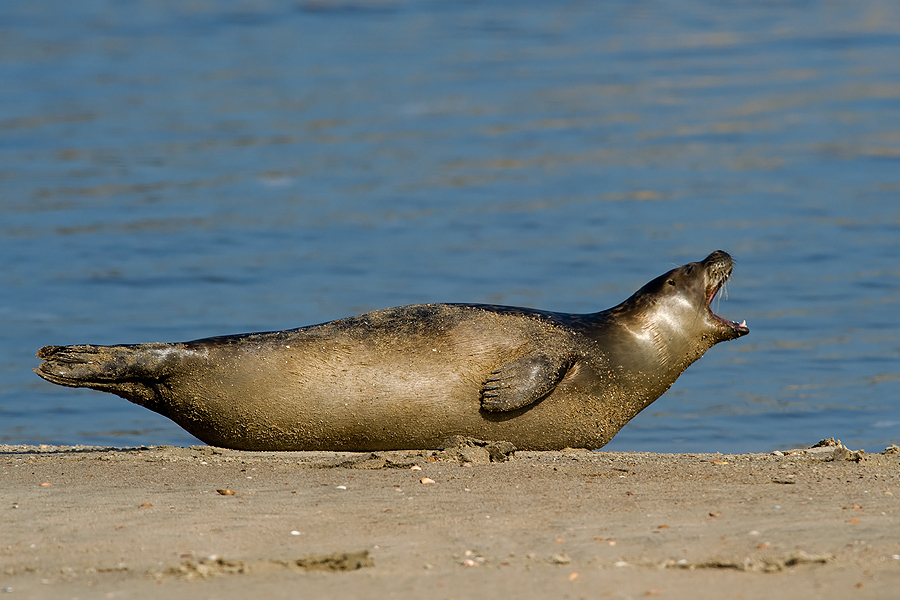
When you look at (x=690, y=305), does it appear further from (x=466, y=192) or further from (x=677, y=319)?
(x=466, y=192)

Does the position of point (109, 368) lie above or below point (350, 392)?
above

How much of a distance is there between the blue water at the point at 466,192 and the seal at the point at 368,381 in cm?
131

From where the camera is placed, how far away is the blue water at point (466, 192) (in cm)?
919

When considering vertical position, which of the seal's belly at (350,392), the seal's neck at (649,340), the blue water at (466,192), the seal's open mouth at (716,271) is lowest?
the seal's belly at (350,392)

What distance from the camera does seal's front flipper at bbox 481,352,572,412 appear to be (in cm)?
648

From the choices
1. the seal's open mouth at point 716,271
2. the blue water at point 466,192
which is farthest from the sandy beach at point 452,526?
the blue water at point 466,192

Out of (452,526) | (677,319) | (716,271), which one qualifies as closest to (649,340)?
(677,319)

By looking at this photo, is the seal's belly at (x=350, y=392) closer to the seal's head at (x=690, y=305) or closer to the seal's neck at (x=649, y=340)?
the seal's neck at (x=649, y=340)

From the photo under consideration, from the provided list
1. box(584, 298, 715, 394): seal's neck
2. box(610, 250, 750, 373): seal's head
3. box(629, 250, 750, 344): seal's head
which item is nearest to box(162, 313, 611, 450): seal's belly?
box(584, 298, 715, 394): seal's neck

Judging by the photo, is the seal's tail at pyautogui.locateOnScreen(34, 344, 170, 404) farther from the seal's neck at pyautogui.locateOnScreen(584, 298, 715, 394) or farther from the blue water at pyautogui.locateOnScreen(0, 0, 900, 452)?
the seal's neck at pyautogui.locateOnScreen(584, 298, 715, 394)

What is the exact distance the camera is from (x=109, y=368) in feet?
20.9

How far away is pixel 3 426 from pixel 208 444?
204cm

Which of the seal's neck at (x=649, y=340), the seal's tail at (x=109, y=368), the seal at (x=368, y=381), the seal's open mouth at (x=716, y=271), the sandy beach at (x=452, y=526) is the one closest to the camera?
the sandy beach at (x=452, y=526)

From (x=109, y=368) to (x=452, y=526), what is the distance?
8.08 ft
